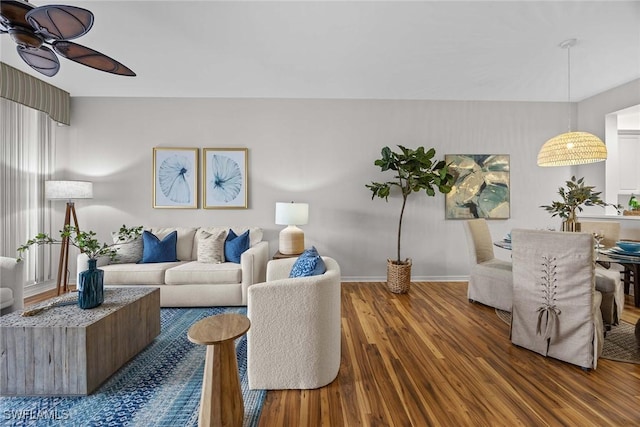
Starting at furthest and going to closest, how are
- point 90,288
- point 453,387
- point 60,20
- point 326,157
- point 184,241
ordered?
point 326,157, point 184,241, point 90,288, point 453,387, point 60,20

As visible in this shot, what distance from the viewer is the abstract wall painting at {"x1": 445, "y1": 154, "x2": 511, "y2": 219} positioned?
13.3 feet

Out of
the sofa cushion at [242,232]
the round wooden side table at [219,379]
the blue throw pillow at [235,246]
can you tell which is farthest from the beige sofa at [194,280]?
the round wooden side table at [219,379]

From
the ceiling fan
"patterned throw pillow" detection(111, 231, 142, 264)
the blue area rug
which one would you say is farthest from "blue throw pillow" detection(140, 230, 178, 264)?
the ceiling fan

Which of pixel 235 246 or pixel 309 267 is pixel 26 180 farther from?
pixel 309 267

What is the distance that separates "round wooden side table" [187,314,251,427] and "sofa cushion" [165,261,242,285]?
1627mm

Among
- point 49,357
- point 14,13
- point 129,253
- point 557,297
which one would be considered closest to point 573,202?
point 557,297

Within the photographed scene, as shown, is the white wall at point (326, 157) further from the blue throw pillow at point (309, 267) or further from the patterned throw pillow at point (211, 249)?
the blue throw pillow at point (309, 267)

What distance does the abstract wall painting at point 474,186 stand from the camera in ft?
13.3

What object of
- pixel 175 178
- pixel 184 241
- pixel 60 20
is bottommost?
pixel 184 241

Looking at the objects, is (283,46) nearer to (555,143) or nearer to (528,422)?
(555,143)

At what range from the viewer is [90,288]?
187 cm

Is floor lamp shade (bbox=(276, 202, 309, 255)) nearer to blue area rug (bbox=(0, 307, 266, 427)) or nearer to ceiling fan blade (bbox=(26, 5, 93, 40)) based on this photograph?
blue area rug (bbox=(0, 307, 266, 427))

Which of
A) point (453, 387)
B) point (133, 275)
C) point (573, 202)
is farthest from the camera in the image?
point (133, 275)

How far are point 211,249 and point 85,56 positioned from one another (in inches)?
82.8
